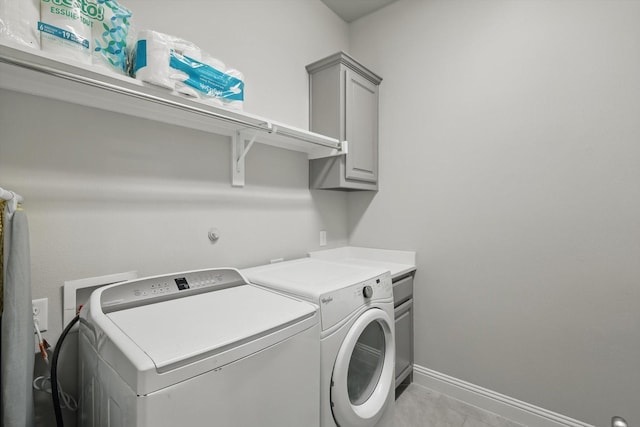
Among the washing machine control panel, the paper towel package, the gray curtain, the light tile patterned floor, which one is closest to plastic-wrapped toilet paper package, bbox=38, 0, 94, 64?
the paper towel package

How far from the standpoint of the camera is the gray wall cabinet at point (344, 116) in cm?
198

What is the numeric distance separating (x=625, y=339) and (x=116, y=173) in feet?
8.60

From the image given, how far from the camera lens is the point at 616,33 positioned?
1.46 meters

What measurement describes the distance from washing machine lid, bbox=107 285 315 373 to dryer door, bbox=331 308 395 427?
1.14 ft

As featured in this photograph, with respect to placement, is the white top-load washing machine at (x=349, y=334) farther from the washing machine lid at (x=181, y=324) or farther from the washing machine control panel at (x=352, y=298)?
the washing machine lid at (x=181, y=324)

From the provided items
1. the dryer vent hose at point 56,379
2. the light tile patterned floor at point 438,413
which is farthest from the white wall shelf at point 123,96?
the light tile patterned floor at point 438,413

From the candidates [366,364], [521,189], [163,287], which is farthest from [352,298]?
[521,189]

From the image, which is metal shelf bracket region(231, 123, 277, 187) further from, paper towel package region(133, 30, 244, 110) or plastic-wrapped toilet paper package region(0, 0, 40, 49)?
plastic-wrapped toilet paper package region(0, 0, 40, 49)

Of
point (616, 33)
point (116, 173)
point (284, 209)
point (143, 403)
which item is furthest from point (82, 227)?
point (616, 33)

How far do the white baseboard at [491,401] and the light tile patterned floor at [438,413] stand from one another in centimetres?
3

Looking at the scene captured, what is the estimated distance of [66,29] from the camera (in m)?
0.86

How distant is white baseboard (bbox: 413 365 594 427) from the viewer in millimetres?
1610

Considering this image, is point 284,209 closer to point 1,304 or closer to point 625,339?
point 1,304

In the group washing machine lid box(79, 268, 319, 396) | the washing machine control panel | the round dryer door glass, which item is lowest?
the round dryer door glass
